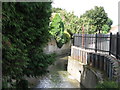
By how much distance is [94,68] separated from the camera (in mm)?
9664

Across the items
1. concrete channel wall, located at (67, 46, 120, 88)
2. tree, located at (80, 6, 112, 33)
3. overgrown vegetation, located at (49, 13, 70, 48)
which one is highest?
tree, located at (80, 6, 112, 33)

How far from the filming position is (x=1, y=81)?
4141mm

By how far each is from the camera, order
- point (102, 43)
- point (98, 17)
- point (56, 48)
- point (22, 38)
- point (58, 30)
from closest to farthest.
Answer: point (22, 38) < point (102, 43) < point (58, 30) < point (56, 48) < point (98, 17)

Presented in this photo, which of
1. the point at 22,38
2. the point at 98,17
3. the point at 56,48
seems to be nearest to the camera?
the point at 22,38

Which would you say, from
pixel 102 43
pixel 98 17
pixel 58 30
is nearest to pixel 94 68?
pixel 102 43

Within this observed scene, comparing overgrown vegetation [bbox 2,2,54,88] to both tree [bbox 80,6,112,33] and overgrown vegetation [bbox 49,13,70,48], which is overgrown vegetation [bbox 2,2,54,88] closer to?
overgrown vegetation [bbox 49,13,70,48]

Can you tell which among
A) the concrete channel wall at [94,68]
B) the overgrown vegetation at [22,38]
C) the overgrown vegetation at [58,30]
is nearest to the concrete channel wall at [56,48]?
the overgrown vegetation at [58,30]

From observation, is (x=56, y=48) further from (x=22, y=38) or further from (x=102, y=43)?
(x=22, y=38)

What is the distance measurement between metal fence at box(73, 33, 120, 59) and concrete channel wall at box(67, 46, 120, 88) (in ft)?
1.77

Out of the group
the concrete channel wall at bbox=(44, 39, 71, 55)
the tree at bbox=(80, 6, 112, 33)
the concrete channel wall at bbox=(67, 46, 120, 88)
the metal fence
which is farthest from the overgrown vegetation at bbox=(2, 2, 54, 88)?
the tree at bbox=(80, 6, 112, 33)

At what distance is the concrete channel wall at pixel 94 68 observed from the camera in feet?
22.7

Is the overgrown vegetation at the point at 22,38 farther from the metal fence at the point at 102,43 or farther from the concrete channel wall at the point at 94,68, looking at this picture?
the metal fence at the point at 102,43

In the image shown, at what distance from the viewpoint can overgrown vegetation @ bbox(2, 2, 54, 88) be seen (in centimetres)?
446

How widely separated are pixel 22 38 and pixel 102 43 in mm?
6475
